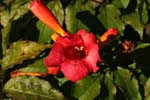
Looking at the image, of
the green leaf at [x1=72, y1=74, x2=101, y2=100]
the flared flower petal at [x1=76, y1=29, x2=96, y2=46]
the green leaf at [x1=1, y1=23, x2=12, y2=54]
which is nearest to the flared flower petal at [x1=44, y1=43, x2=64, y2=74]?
the flared flower petal at [x1=76, y1=29, x2=96, y2=46]

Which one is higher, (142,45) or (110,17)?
(110,17)

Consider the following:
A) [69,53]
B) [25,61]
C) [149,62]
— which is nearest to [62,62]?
[69,53]

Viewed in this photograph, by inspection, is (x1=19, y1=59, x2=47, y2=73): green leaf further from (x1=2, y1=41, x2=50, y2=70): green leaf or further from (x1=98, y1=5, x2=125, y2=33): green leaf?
(x1=98, y1=5, x2=125, y2=33): green leaf

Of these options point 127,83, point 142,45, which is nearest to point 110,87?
point 127,83

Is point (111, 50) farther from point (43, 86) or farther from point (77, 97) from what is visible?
point (43, 86)

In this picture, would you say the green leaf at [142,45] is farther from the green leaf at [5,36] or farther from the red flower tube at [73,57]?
the green leaf at [5,36]

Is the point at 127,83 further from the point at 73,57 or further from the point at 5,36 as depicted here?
the point at 5,36
